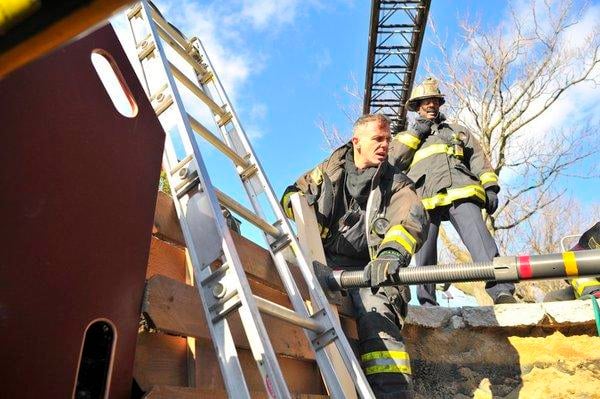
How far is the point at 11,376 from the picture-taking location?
3.47 ft

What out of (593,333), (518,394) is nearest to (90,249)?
(518,394)

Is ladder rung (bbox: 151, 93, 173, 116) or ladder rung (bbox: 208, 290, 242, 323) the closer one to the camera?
ladder rung (bbox: 208, 290, 242, 323)

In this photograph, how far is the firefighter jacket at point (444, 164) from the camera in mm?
4098

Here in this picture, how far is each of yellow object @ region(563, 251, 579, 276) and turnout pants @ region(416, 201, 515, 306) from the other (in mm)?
1207

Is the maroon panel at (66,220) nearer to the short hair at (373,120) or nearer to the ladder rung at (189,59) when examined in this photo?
the ladder rung at (189,59)

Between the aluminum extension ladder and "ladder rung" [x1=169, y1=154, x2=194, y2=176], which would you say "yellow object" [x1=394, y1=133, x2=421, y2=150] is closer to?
the aluminum extension ladder

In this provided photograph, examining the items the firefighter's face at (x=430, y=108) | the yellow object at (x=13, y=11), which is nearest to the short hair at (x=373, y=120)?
the firefighter's face at (x=430, y=108)

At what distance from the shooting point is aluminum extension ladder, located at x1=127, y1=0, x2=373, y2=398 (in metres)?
1.61

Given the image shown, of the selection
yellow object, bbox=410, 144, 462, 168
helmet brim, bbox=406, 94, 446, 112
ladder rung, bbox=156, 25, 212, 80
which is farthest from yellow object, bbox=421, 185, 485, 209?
ladder rung, bbox=156, 25, 212, 80

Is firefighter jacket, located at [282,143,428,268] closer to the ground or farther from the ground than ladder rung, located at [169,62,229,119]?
closer to the ground

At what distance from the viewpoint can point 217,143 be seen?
2576mm

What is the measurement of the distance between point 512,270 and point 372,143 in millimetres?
1068

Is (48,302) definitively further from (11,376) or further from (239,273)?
(239,273)

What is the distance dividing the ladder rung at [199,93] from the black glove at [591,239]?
8.25 feet
